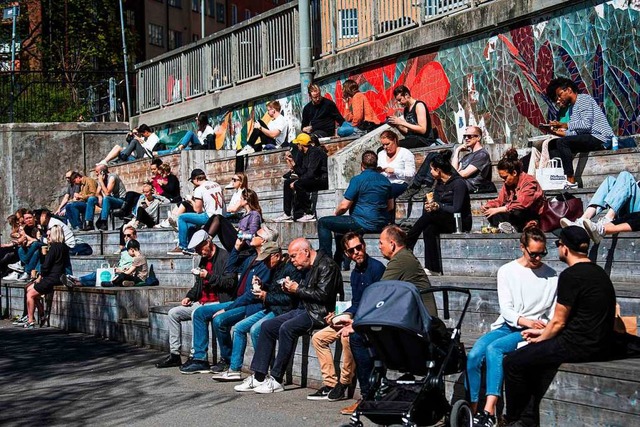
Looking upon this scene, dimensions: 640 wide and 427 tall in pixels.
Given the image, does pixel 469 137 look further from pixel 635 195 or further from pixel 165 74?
pixel 165 74

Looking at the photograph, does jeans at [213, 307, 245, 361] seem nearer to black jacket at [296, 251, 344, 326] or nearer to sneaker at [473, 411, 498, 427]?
black jacket at [296, 251, 344, 326]

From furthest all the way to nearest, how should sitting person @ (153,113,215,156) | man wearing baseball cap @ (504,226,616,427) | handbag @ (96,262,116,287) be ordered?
1. sitting person @ (153,113,215,156)
2. handbag @ (96,262,116,287)
3. man wearing baseball cap @ (504,226,616,427)

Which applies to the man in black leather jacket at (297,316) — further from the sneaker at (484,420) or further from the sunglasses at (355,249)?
the sneaker at (484,420)

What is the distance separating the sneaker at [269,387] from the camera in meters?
12.7

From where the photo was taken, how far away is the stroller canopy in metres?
9.48

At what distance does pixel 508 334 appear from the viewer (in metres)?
9.94

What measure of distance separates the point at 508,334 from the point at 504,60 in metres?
9.32

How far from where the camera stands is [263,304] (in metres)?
13.8

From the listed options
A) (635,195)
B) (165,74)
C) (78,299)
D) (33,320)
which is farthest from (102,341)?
(165,74)

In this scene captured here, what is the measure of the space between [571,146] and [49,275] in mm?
10427

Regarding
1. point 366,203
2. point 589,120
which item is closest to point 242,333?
point 366,203

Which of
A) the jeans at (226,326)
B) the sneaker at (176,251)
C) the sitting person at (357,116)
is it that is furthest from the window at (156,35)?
the jeans at (226,326)

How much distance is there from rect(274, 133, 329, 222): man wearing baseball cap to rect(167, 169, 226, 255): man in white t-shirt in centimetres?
125

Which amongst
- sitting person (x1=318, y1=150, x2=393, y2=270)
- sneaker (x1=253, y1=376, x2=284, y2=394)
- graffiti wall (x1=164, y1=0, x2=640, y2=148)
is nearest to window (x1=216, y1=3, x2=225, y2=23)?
graffiti wall (x1=164, y1=0, x2=640, y2=148)
